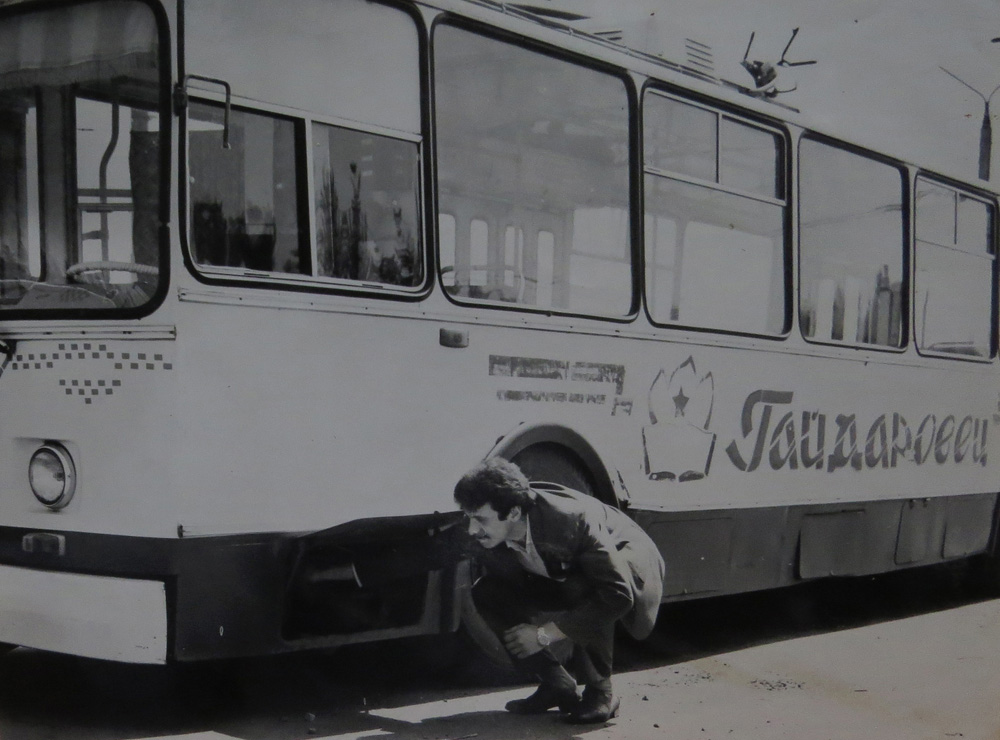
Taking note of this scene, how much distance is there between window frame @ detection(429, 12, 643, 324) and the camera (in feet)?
18.7

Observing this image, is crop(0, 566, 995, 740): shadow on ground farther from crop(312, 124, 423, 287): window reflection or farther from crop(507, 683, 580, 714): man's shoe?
crop(312, 124, 423, 287): window reflection

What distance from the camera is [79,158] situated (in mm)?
5164

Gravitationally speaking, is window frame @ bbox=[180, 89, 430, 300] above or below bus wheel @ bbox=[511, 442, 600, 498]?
above

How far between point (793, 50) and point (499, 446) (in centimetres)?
350

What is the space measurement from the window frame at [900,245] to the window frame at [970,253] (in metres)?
0.05

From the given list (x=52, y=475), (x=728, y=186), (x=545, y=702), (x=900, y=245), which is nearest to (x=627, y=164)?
(x=728, y=186)

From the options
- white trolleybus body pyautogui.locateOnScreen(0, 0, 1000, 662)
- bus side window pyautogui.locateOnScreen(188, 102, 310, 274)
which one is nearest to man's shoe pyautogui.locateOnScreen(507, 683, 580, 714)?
white trolleybus body pyautogui.locateOnScreen(0, 0, 1000, 662)

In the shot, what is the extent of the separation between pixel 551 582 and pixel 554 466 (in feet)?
3.03

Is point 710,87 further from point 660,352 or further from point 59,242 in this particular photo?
point 59,242

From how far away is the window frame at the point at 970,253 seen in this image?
895cm

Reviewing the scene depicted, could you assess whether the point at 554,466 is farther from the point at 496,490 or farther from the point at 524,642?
the point at 524,642

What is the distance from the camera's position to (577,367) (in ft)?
20.6

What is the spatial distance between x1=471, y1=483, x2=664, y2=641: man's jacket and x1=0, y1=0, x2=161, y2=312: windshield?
5.65 feet

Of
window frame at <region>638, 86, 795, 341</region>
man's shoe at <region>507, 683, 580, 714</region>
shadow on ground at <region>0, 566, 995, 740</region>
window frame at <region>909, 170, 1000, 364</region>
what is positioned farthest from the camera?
window frame at <region>909, 170, 1000, 364</region>
